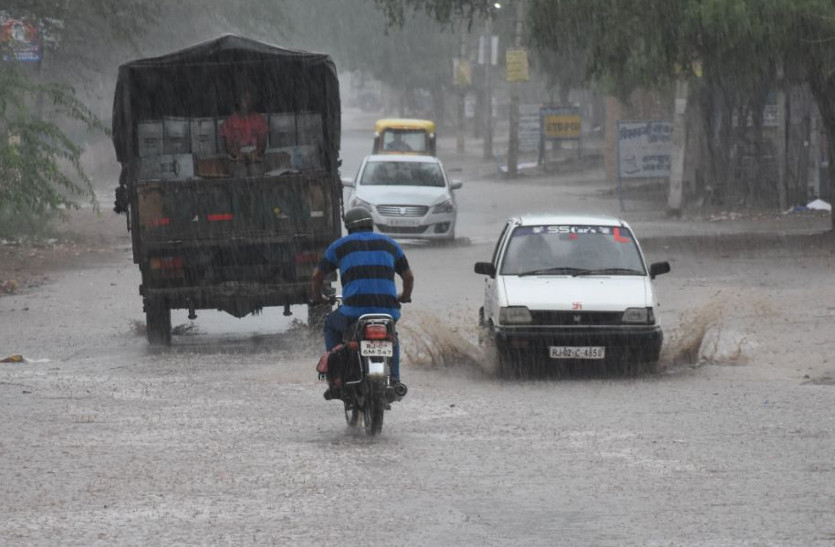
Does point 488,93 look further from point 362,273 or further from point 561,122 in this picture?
point 362,273

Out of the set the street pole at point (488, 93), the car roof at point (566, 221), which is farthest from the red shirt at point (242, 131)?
the street pole at point (488, 93)

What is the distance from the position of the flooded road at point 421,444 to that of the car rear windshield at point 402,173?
13.2m

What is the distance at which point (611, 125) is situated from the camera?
2114 inches

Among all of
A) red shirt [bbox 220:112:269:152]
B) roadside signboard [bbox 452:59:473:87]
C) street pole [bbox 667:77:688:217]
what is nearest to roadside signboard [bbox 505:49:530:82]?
street pole [bbox 667:77:688:217]

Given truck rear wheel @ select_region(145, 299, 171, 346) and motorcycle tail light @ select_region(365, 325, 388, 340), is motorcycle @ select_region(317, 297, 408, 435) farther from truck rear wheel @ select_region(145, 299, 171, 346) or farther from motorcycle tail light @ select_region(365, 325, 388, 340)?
truck rear wheel @ select_region(145, 299, 171, 346)

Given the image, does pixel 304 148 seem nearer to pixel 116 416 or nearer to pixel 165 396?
pixel 165 396

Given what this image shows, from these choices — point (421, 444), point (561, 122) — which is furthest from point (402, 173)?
point (561, 122)

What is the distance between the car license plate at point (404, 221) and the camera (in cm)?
3075

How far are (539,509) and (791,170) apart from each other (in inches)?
1215

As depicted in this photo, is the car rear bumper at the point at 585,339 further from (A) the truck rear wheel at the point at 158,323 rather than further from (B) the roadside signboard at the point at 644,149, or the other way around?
(B) the roadside signboard at the point at 644,149

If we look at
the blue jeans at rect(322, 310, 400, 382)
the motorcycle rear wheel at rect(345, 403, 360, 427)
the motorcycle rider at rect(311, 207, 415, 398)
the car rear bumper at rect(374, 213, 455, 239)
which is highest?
the motorcycle rider at rect(311, 207, 415, 398)

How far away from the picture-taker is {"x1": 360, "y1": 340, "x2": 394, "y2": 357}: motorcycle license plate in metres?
10.5

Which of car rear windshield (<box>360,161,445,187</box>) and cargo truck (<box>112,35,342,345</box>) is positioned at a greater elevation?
cargo truck (<box>112,35,342,345</box>)

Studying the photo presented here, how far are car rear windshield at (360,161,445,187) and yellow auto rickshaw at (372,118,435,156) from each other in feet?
56.6
